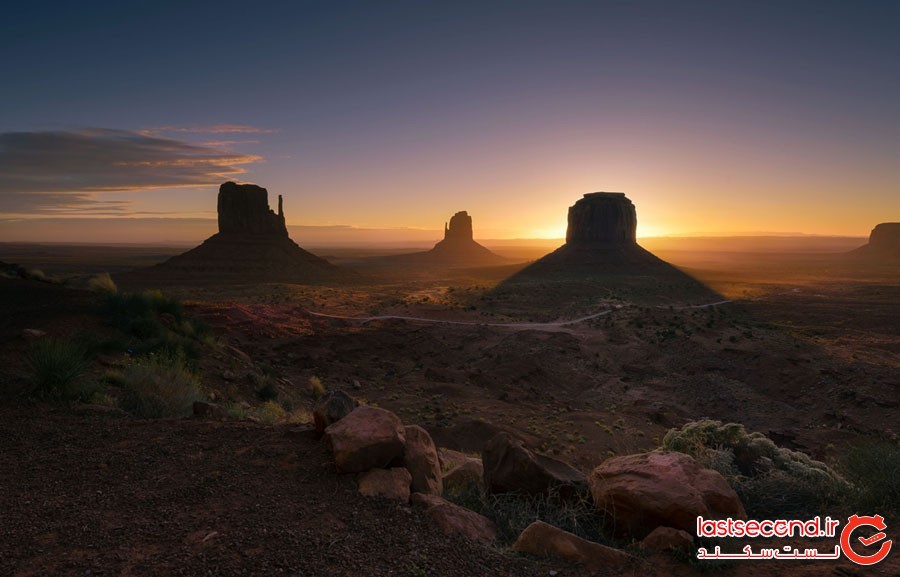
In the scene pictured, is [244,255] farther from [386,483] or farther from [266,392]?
[386,483]

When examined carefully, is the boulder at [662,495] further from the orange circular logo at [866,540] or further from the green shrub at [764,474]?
the green shrub at [764,474]

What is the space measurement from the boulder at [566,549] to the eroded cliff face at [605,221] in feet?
299

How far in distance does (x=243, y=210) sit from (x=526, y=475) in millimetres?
90292

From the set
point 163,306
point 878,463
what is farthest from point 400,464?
point 163,306

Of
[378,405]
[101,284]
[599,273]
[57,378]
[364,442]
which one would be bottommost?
[378,405]

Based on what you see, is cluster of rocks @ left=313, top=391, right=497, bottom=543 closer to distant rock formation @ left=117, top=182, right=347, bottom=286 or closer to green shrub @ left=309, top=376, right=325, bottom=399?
green shrub @ left=309, top=376, right=325, bottom=399

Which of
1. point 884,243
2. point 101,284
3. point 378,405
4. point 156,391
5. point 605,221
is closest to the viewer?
point 156,391

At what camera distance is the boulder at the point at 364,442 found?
5.46m

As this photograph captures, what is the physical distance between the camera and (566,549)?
4457 millimetres

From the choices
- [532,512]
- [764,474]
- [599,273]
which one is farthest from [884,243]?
[532,512]

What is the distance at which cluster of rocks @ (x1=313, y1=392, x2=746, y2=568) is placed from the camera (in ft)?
15.3

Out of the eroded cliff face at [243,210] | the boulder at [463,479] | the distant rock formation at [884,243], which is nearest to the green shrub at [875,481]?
the boulder at [463,479]

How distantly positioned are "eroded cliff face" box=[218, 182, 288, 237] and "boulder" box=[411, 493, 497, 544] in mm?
88672

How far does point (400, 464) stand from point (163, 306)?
15352 mm
